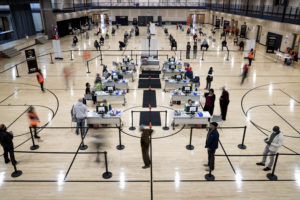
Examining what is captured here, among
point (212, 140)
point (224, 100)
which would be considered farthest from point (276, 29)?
point (212, 140)

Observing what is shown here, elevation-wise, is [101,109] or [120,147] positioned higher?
[101,109]

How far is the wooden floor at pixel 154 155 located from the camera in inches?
287

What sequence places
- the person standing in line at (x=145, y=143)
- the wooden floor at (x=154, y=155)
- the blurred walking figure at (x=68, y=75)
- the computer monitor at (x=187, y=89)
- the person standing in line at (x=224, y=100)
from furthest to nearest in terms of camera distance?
→ the blurred walking figure at (x=68, y=75) < the computer monitor at (x=187, y=89) < the person standing in line at (x=224, y=100) < the person standing in line at (x=145, y=143) < the wooden floor at (x=154, y=155)

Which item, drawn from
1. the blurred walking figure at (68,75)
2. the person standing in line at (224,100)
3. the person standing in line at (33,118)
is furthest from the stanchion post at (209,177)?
the blurred walking figure at (68,75)

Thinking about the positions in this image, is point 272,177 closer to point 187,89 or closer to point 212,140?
point 212,140

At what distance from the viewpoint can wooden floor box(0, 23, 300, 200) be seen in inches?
287

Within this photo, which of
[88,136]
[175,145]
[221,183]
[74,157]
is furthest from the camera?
[88,136]

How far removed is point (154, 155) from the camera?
897 centimetres

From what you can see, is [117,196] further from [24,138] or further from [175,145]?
[24,138]

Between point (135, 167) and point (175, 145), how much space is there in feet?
6.89

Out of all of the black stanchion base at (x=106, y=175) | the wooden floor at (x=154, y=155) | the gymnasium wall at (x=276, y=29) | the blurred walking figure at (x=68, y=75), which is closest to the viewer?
the wooden floor at (x=154, y=155)

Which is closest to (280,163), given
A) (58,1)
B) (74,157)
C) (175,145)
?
(175,145)

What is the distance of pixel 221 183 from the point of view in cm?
761

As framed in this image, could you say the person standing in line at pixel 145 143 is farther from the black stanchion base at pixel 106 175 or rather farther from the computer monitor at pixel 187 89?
the computer monitor at pixel 187 89
